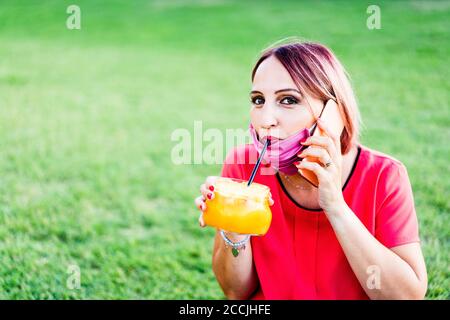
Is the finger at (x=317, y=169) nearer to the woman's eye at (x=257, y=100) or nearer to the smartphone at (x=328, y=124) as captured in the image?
the smartphone at (x=328, y=124)

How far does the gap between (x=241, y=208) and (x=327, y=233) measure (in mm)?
565

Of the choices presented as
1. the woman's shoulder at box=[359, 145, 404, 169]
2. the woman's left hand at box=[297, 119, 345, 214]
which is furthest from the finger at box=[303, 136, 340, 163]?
the woman's shoulder at box=[359, 145, 404, 169]

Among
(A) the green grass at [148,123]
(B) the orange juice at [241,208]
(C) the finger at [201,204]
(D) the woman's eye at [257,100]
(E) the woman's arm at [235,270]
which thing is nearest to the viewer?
(B) the orange juice at [241,208]

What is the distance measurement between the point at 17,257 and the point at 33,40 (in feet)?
30.0

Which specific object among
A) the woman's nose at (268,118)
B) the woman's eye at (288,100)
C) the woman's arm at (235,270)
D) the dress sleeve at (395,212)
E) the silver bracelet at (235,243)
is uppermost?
the woman's eye at (288,100)

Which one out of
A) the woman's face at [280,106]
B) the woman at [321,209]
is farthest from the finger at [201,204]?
the woman's face at [280,106]

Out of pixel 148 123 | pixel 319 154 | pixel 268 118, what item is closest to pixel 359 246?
pixel 319 154

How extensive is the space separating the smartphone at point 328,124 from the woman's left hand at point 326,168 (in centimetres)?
4

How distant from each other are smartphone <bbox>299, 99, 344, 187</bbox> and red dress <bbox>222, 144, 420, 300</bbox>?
0.79 ft

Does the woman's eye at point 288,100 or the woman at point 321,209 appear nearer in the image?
the woman at point 321,209

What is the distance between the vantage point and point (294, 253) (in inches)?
100

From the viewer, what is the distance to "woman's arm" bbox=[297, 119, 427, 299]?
7.07ft

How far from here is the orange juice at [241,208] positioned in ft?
6.97
